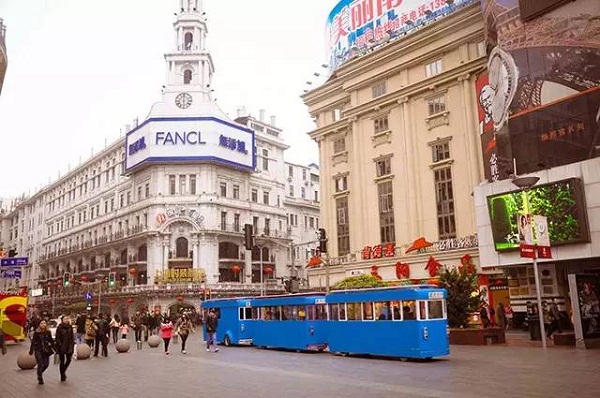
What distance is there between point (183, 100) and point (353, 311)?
174 feet

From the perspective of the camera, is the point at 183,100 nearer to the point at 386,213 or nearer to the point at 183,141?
the point at 183,141

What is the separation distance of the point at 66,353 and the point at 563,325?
2175 centimetres

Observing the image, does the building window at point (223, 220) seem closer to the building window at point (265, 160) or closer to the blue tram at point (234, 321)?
the building window at point (265, 160)

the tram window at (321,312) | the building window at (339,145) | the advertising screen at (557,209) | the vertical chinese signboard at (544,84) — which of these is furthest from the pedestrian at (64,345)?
the building window at (339,145)

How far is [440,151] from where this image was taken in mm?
38375

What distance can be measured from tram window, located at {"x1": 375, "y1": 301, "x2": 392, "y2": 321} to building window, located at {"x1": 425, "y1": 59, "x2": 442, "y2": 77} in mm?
22933

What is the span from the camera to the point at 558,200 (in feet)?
79.5

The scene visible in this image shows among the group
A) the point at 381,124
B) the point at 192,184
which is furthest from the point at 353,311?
the point at 192,184

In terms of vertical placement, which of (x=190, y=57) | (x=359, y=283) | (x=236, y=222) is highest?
(x=190, y=57)

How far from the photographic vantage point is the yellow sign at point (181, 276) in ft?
203

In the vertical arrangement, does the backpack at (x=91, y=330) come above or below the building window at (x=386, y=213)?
below

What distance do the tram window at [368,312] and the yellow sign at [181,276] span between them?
1711 inches

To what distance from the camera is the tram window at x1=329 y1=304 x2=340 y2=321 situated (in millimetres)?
22106

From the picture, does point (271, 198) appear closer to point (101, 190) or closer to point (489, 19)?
point (101, 190)
